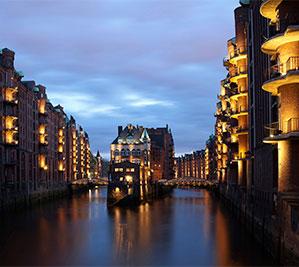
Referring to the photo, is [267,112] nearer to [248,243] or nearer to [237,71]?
[248,243]

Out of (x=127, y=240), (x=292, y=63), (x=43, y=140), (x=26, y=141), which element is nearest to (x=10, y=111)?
(x=26, y=141)

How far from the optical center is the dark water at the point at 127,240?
44031mm

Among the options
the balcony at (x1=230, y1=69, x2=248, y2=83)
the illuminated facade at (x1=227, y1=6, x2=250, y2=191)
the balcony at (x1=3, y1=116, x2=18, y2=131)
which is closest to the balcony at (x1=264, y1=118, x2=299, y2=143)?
the illuminated facade at (x1=227, y1=6, x2=250, y2=191)

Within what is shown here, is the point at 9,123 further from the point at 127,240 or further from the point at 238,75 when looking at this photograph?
the point at 127,240

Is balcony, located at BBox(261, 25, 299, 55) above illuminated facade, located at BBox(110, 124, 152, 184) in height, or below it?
above

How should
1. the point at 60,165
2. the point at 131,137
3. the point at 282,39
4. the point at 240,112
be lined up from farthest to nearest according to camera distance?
1. the point at 131,137
2. the point at 60,165
3. the point at 240,112
4. the point at 282,39

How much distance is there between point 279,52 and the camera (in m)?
34.5

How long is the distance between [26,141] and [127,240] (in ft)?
200

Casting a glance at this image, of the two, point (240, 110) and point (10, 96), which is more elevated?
point (10, 96)

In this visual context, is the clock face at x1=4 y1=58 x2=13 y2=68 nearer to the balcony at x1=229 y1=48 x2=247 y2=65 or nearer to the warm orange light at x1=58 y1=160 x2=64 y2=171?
the balcony at x1=229 y1=48 x2=247 y2=65

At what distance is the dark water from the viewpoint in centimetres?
4403

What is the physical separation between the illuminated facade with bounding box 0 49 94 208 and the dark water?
14.5 metres

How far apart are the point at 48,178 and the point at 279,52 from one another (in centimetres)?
10871

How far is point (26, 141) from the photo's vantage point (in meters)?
111
